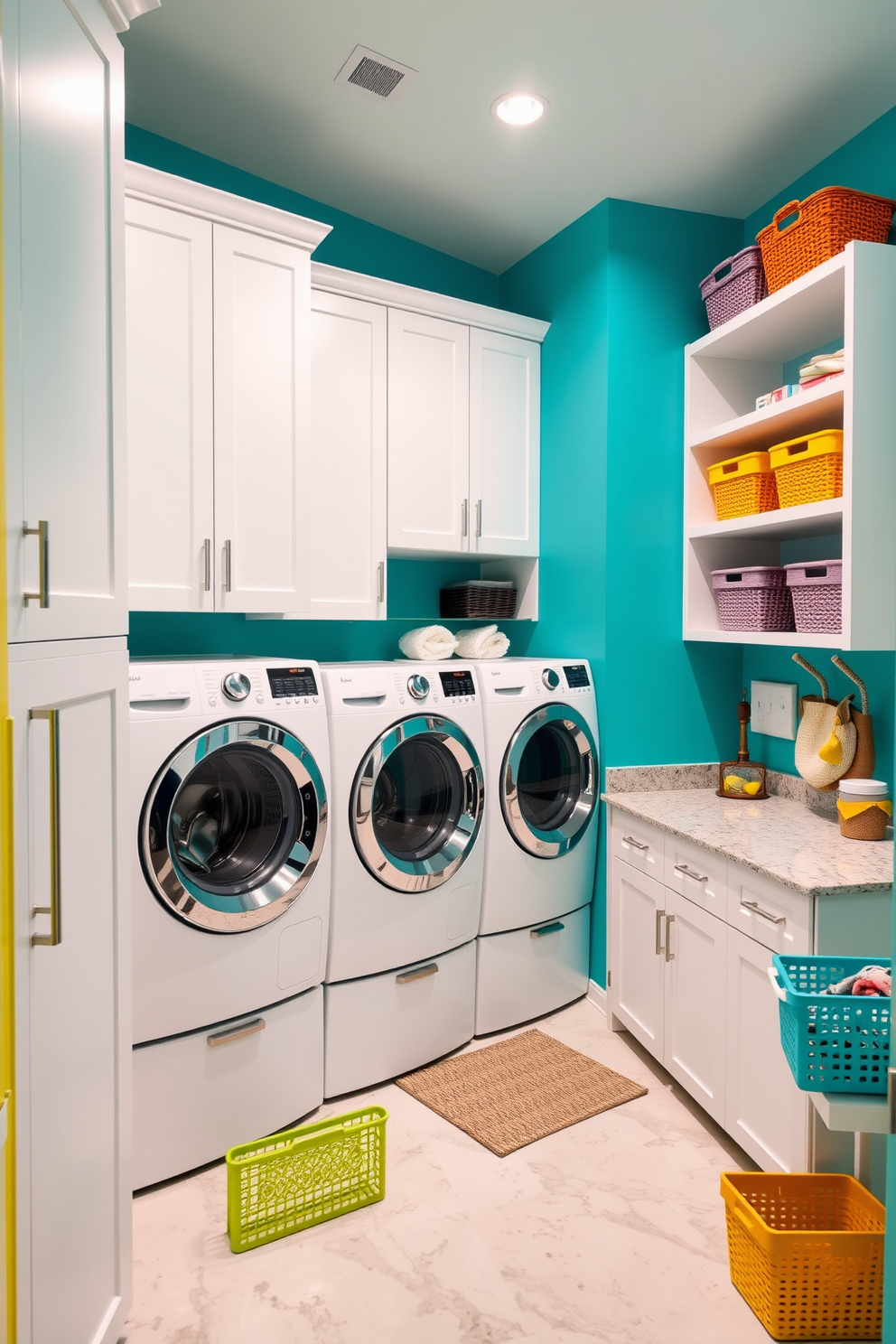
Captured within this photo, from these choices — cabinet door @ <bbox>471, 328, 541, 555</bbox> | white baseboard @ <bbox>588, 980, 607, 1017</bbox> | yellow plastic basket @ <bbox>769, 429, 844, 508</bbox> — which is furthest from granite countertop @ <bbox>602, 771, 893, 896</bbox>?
cabinet door @ <bbox>471, 328, 541, 555</bbox>

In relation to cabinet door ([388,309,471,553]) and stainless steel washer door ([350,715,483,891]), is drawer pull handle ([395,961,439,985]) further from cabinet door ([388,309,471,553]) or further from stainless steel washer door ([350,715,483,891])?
cabinet door ([388,309,471,553])

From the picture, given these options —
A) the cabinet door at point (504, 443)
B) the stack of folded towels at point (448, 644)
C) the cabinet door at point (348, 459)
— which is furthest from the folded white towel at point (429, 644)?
the cabinet door at point (504, 443)

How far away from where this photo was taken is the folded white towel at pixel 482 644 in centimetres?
307

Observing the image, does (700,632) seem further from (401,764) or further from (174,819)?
(174,819)

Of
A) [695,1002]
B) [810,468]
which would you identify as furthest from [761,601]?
[695,1002]

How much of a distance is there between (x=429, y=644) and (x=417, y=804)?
0.62 metres

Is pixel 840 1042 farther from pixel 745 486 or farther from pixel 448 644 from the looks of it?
pixel 448 644

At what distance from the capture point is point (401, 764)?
8.42ft

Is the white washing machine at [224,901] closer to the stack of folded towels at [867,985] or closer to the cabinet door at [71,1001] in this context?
the cabinet door at [71,1001]

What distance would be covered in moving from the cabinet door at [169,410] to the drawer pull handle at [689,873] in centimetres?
153

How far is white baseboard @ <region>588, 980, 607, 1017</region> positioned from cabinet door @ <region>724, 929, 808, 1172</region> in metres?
0.85

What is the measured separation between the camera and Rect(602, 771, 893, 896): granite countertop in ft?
6.18

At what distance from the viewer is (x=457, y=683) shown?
8.68ft

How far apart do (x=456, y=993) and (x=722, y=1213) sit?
39.0 inches
